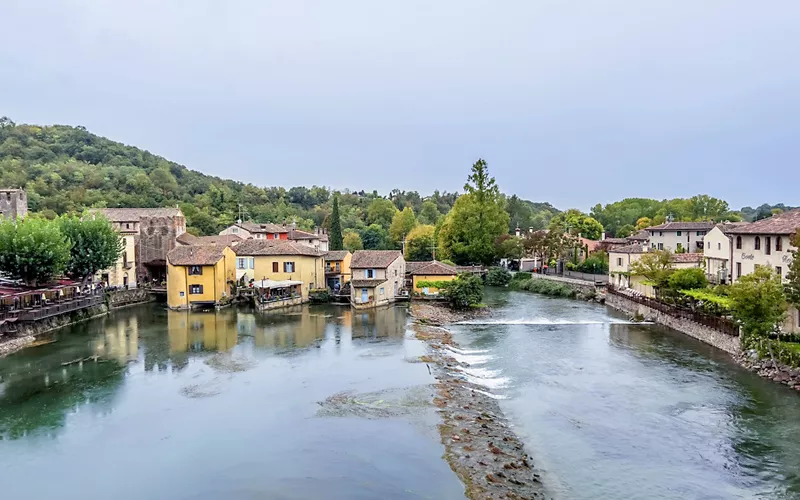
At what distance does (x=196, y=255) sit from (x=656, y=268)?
30156mm

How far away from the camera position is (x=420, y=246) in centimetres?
6788

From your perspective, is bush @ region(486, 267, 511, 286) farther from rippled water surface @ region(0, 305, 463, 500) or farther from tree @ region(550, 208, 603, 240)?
rippled water surface @ region(0, 305, 463, 500)

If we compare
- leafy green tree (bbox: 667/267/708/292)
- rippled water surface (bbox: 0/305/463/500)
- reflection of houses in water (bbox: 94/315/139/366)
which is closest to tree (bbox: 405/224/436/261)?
leafy green tree (bbox: 667/267/708/292)

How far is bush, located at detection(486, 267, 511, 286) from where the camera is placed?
5584cm

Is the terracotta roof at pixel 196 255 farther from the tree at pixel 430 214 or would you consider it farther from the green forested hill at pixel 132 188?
the tree at pixel 430 214

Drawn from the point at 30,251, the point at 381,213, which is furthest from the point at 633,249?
the point at 381,213

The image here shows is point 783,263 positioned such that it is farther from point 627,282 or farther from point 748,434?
point 627,282

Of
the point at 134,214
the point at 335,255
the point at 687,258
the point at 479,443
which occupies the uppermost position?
the point at 134,214

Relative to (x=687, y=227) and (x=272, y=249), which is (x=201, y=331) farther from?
(x=687, y=227)

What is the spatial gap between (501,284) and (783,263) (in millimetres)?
30498

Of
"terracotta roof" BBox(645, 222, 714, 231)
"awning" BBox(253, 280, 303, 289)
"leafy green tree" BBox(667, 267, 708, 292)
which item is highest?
"terracotta roof" BBox(645, 222, 714, 231)

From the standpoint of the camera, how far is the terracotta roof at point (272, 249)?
42.4 m

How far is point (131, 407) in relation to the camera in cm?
1878

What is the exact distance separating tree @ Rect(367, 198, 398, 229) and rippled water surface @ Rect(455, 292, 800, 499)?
66855mm
